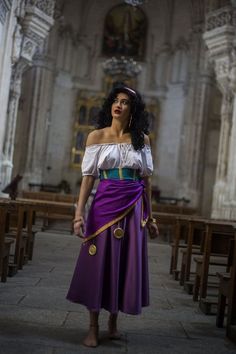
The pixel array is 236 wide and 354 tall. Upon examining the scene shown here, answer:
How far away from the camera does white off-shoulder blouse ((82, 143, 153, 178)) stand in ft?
11.9

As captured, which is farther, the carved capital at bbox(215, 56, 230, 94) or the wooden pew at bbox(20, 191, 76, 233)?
the carved capital at bbox(215, 56, 230, 94)

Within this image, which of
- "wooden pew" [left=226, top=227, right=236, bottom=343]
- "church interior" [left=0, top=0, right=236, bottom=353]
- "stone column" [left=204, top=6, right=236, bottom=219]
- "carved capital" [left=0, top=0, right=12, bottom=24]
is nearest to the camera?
"wooden pew" [left=226, top=227, right=236, bottom=343]

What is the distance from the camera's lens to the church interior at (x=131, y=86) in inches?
611

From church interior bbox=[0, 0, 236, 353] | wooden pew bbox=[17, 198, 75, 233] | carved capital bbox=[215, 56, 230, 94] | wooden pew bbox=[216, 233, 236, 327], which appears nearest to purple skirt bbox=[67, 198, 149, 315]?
wooden pew bbox=[216, 233, 236, 327]

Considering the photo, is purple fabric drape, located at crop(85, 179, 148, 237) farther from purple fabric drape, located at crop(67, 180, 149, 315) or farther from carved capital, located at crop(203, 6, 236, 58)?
carved capital, located at crop(203, 6, 236, 58)

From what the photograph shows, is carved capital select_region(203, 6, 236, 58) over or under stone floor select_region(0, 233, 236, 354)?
over

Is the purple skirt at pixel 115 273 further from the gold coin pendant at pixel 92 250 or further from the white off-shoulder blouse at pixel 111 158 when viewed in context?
the white off-shoulder blouse at pixel 111 158

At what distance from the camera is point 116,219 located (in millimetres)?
3555

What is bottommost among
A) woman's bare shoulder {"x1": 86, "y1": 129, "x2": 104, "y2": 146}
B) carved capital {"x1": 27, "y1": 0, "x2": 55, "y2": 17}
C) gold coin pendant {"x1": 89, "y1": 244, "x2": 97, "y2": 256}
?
gold coin pendant {"x1": 89, "y1": 244, "x2": 97, "y2": 256}

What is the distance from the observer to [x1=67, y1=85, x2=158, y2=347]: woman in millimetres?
3490

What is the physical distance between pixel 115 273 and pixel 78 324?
88 centimetres

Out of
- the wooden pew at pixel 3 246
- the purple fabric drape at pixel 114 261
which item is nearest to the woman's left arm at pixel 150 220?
the purple fabric drape at pixel 114 261

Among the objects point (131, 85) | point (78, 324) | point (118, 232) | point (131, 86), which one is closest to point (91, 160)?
point (118, 232)

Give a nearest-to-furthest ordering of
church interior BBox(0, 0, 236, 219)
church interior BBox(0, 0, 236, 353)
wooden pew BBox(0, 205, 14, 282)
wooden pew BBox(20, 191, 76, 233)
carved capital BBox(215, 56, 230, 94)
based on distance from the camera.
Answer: wooden pew BBox(0, 205, 14, 282) → wooden pew BBox(20, 191, 76, 233) → carved capital BBox(215, 56, 230, 94) → church interior BBox(0, 0, 236, 353) → church interior BBox(0, 0, 236, 219)
